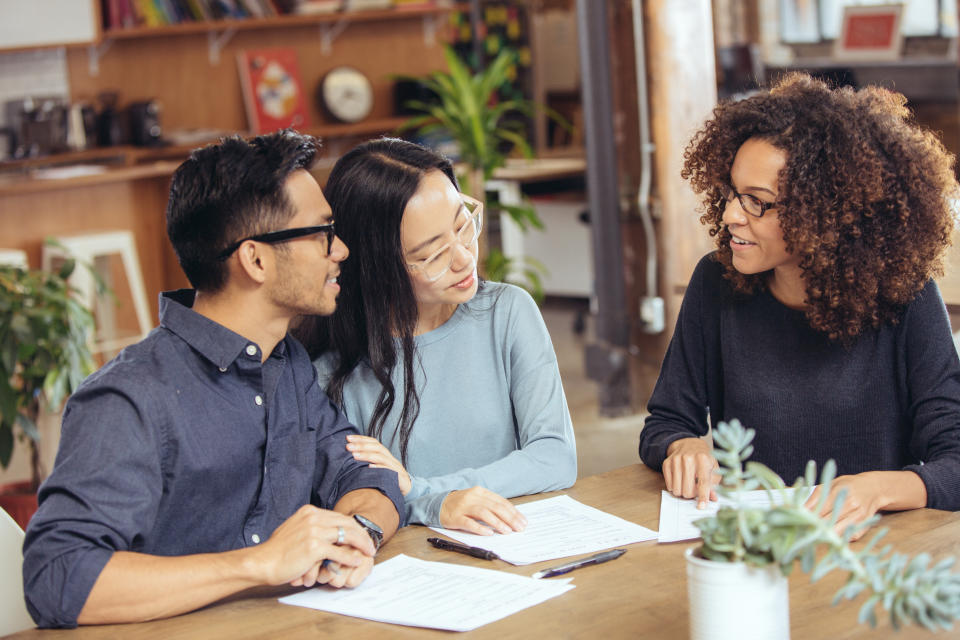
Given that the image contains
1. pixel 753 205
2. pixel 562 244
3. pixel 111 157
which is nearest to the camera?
pixel 753 205

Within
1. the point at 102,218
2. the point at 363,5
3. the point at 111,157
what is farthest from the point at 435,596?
the point at 363,5

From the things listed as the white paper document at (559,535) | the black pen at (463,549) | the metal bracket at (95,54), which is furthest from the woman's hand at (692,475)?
the metal bracket at (95,54)

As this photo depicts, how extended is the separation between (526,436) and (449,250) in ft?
1.17

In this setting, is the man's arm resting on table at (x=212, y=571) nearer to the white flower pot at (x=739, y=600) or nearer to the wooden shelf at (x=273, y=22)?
the white flower pot at (x=739, y=600)

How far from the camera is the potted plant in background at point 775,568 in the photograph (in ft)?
3.08

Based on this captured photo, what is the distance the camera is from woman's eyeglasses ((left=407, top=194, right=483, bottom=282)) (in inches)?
75.2

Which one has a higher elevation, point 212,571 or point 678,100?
point 678,100

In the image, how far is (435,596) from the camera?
4.51 feet

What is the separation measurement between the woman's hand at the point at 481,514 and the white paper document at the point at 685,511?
21cm

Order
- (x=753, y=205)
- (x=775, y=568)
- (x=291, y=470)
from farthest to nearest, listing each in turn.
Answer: (x=753, y=205)
(x=291, y=470)
(x=775, y=568)

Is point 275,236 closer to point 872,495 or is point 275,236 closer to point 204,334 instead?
point 204,334

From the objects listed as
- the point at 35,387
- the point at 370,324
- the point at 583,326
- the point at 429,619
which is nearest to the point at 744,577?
the point at 429,619

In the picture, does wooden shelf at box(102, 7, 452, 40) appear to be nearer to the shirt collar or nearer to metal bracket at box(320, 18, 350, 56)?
metal bracket at box(320, 18, 350, 56)

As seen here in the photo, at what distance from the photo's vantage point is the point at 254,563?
1.39 meters
